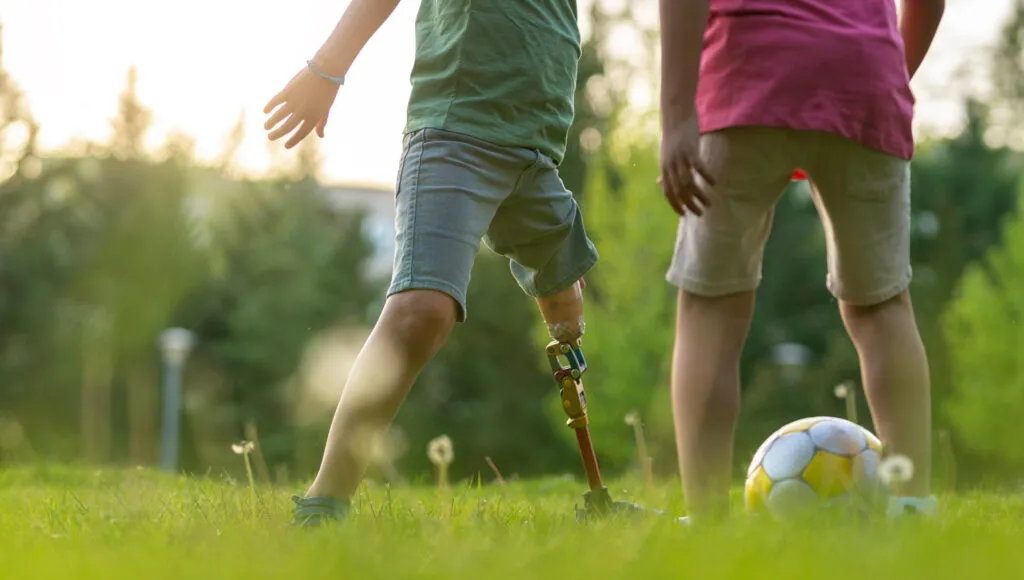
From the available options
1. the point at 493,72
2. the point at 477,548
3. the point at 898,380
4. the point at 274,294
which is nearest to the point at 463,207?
the point at 493,72

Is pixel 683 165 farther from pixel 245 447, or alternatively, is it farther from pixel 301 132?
pixel 245 447

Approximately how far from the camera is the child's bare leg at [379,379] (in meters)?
2.70

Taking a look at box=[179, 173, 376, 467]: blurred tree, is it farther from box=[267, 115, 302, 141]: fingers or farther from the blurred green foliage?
box=[267, 115, 302, 141]: fingers

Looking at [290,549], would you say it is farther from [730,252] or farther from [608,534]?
[730,252]

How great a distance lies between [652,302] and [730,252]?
21.7m

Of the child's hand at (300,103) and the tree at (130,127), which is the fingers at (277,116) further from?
the tree at (130,127)

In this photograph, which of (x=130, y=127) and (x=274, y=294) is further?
(x=274, y=294)

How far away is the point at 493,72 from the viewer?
9.81ft

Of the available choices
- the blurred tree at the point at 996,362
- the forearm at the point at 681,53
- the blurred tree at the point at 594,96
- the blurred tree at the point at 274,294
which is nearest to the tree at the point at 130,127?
the blurred tree at the point at 274,294

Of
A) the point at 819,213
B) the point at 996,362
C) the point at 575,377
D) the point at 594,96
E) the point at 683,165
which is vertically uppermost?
the point at 594,96

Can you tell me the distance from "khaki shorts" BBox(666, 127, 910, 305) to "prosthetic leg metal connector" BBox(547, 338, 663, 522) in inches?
17.9

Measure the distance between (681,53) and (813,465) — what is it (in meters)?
1.14

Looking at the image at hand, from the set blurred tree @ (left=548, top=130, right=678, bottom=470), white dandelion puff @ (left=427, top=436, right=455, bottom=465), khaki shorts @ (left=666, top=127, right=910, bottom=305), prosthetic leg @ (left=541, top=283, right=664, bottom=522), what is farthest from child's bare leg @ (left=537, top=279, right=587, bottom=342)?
blurred tree @ (left=548, top=130, right=678, bottom=470)

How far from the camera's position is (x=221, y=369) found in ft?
117
